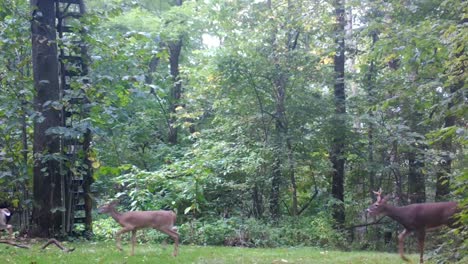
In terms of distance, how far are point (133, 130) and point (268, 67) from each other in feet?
23.8

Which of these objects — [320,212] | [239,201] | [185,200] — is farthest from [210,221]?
[320,212]

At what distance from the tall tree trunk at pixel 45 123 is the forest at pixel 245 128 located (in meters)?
0.03

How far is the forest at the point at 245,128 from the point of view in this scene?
1025 centimetres

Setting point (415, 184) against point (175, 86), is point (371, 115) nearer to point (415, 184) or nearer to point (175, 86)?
point (415, 184)

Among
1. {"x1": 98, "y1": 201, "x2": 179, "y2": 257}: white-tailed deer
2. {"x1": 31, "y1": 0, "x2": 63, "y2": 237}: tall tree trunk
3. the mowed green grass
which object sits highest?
{"x1": 31, "y1": 0, "x2": 63, "y2": 237}: tall tree trunk

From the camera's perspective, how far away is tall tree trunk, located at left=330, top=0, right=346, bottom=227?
47.9 feet

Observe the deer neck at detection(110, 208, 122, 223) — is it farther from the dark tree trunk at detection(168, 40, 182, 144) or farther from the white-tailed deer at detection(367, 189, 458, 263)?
the dark tree trunk at detection(168, 40, 182, 144)

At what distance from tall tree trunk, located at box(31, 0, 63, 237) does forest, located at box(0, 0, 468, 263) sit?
0.03 metres

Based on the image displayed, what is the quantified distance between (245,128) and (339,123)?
265 cm

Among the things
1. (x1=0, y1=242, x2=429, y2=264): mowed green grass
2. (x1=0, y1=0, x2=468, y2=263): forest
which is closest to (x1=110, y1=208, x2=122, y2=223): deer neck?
(x1=0, y1=0, x2=468, y2=263): forest

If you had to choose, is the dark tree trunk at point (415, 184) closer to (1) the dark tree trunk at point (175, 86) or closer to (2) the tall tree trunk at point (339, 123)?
(2) the tall tree trunk at point (339, 123)

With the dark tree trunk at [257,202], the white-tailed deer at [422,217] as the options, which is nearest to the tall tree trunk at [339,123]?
the dark tree trunk at [257,202]

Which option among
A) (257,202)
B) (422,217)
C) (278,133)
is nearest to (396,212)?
(422,217)

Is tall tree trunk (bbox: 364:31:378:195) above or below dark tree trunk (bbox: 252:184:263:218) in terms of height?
above
